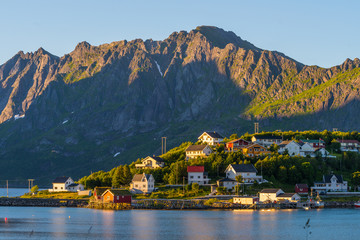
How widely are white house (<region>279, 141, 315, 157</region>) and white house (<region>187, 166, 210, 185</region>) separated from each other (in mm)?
30280

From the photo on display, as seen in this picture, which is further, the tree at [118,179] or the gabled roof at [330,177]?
the tree at [118,179]

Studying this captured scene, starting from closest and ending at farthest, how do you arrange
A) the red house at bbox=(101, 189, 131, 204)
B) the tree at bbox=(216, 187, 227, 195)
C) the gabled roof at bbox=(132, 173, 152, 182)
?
the red house at bbox=(101, 189, 131, 204) < the tree at bbox=(216, 187, 227, 195) < the gabled roof at bbox=(132, 173, 152, 182)

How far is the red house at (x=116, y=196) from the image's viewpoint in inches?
5935

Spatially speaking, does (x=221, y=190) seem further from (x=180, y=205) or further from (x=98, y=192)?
(x=98, y=192)

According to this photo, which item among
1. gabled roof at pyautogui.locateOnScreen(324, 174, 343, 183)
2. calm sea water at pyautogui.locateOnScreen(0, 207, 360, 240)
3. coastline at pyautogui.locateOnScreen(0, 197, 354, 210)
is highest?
gabled roof at pyautogui.locateOnScreen(324, 174, 343, 183)

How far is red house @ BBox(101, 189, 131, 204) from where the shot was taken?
150750mm

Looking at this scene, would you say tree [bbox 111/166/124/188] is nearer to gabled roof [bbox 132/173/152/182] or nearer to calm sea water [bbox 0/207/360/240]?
gabled roof [bbox 132/173/152/182]

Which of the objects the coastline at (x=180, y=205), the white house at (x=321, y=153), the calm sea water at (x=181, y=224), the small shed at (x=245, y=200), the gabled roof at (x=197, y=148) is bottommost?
the calm sea water at (x=181, y=224)

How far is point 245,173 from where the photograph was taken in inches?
6319

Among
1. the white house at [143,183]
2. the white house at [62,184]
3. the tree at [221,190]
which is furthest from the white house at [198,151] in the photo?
the white house at [62,184]

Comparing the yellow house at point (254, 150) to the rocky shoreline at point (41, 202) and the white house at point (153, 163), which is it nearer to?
the white house at point (153, 163)

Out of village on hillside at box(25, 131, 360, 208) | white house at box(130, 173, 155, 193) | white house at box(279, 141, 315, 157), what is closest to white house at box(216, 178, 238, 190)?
village on hillside at box(25, 131, 360, 208)

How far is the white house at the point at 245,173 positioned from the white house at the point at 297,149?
78.1 ft

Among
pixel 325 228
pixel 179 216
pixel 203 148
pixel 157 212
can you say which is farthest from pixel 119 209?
pixel 325 228
